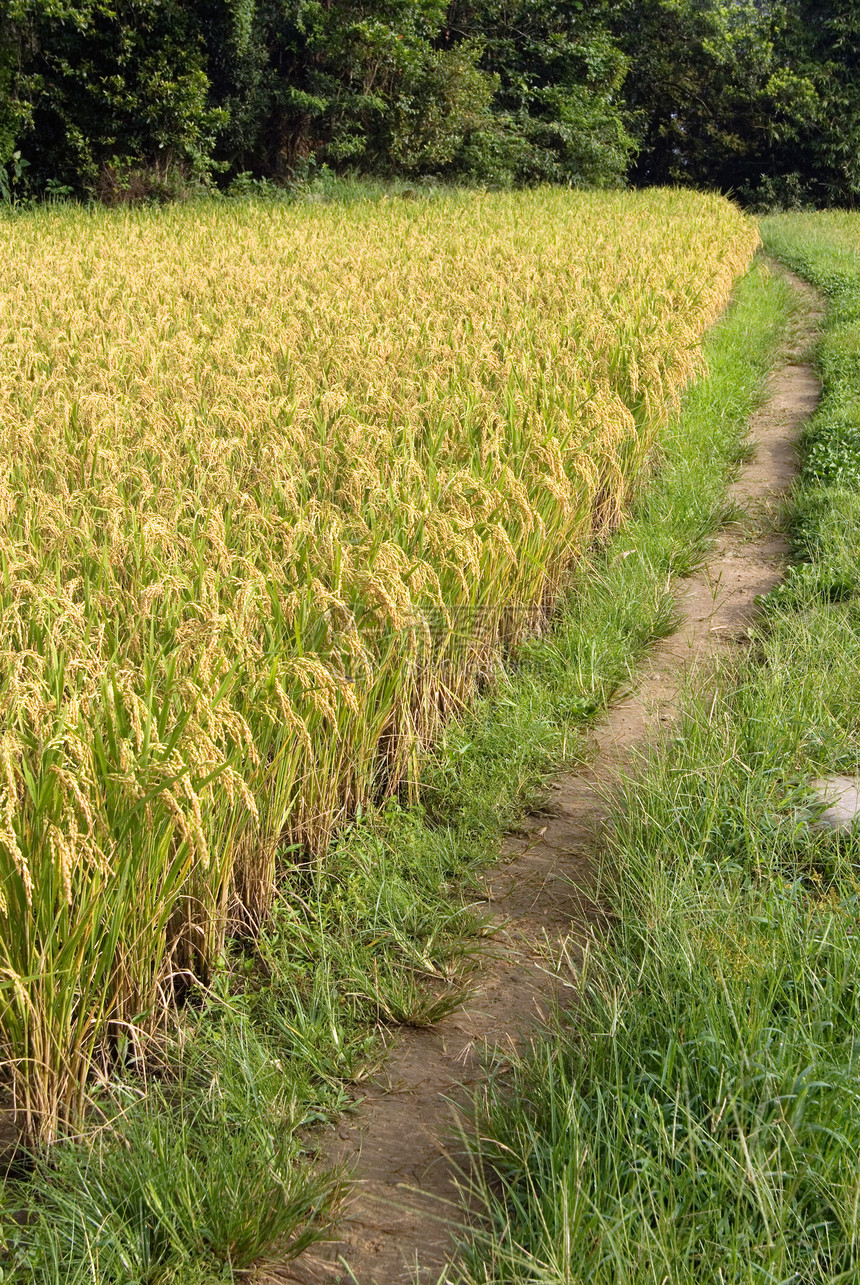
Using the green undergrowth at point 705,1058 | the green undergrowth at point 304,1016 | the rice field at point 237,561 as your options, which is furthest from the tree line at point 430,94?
the green undergrowth at point 705,1058

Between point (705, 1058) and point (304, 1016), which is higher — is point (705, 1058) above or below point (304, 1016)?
above

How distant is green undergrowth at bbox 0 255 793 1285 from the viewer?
185 centimetres

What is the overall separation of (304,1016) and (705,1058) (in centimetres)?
82

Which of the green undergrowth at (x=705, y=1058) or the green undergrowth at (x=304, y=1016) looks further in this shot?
the green undergrowth at (x=304, y=1016)

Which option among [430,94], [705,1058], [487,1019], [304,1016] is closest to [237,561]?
[304,1016]

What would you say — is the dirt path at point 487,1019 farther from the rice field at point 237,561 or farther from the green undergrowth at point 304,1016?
the rice field at point 237,561

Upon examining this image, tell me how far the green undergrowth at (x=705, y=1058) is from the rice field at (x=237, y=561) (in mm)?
759

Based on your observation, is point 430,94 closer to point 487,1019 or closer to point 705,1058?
point 487,1019

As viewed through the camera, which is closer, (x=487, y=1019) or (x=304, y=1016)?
(x=304, y=1016)

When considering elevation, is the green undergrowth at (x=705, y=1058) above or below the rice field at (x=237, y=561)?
below

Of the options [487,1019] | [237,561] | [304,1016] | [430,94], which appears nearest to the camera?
[304,1016]

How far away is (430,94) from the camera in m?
20.9

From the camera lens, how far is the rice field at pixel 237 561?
2.14m

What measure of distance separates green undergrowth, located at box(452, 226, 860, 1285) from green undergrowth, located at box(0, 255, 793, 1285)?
0.34 meters
